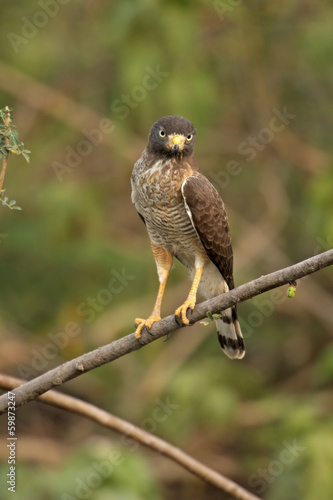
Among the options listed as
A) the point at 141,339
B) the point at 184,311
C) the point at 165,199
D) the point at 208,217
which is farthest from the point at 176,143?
the point at 141,339

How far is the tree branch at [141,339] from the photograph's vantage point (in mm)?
2695

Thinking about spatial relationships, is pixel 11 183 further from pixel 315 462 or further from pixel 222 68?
pixel 315 462

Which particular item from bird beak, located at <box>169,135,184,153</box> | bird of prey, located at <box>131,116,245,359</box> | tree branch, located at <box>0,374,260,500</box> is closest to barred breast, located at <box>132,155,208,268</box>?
bird of prey, located at <box>131,116,245,359</box>

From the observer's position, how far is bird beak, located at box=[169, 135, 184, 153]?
4.06 m

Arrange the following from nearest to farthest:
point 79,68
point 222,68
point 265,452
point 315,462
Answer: point 315,462, point 265,452, point 222,68, point 79,68

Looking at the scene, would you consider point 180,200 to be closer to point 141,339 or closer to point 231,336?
point 231,336

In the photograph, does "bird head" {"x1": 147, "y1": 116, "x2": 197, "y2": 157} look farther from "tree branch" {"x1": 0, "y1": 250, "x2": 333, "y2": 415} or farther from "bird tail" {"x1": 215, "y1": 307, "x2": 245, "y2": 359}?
"tree branch" {"x1": 0, "y1": 250, "x2": 333, "y2": 415}

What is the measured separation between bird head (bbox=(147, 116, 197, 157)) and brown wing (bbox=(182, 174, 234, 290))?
7.1 inches

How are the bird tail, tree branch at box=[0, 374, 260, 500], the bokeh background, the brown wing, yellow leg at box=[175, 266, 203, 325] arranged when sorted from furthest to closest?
the bokeh background, the bird tail, the brown wing, yellow leg at box=[175, 266, 203, 325], tree branch at box=[0, 374, 260, 500]

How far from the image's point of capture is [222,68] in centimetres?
754

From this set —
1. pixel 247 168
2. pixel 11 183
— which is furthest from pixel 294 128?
pixel 11 183

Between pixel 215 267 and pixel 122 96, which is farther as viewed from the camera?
pixel 122 96

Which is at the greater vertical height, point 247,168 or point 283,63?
point 283,63

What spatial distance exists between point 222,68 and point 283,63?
0.63 metres
